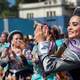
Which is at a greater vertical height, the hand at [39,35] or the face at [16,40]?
the hand at [39,35]

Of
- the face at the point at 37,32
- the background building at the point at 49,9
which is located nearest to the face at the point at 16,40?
the face at the point at 37,32

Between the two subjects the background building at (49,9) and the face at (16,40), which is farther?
the background building at (49,9)

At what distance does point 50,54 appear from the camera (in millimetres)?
5180

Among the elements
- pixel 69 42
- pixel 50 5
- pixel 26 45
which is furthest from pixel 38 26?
pixel 50 5

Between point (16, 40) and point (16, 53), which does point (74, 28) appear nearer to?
point (16, 40)

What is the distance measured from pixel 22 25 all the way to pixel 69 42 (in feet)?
48.8

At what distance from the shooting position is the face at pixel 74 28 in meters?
5.14

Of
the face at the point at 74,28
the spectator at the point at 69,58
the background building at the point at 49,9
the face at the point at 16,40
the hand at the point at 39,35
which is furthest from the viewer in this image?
the background building at the point at 49,9

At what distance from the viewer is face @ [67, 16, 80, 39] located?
5.14 metres

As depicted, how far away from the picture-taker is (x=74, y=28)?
5.16 metres

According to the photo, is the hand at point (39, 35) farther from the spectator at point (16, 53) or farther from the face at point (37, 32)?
the spectator at point (16, 53)

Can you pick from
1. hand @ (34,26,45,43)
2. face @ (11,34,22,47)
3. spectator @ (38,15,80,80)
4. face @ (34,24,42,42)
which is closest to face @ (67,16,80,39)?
spectator @ (38,15,80,80)

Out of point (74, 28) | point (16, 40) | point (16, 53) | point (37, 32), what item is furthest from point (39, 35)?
point (16, 53)

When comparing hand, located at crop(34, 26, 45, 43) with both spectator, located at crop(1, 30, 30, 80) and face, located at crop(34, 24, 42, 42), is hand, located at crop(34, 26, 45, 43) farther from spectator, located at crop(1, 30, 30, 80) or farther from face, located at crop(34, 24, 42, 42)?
spectator, located at crop(1, 30, 30, 80)
